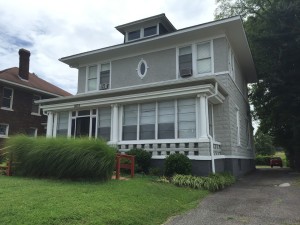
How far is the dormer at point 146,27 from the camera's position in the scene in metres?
17.7

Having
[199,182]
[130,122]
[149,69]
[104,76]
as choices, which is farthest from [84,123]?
[199,182]

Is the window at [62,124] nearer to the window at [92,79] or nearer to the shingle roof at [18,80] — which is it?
the window at [92,79]

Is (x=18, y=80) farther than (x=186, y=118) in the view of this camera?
Yes

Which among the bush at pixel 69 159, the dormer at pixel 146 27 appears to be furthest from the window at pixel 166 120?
the dormer at pixel 146 27

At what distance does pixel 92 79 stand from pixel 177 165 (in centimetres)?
948

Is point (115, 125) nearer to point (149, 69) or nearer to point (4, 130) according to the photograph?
point (149, 69)

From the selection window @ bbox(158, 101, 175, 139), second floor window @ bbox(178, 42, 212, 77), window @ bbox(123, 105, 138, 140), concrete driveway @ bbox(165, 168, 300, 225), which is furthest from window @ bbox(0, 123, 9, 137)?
concrete driveway @ bbox(165, 168, 300, 225)

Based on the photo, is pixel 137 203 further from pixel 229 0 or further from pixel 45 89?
pixel 229 0

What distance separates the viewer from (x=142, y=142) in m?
13.2

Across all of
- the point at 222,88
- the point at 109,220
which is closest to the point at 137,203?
the point at 109,220

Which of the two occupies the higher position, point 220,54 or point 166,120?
point 220,54

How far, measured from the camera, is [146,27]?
1819 cm

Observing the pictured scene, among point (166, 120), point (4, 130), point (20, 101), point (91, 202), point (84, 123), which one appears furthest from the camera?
point (20, 101)

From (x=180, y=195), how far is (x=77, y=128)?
9013 millimetres
